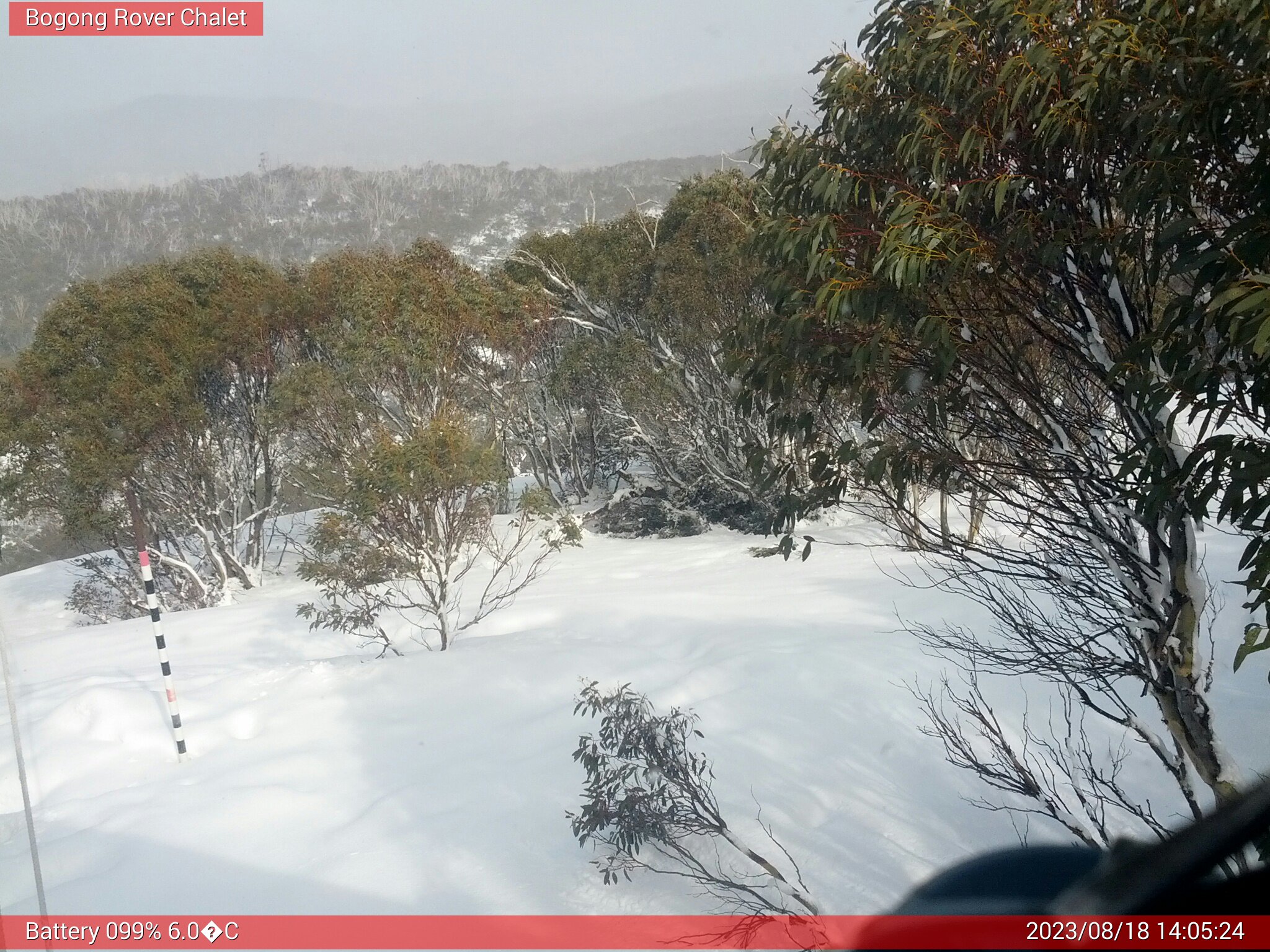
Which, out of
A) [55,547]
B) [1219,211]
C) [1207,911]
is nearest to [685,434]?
[55,547]

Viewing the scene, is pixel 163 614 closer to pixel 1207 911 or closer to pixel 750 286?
pixel 750 286

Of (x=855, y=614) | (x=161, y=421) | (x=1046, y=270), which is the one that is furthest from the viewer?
(x=161, y=421)

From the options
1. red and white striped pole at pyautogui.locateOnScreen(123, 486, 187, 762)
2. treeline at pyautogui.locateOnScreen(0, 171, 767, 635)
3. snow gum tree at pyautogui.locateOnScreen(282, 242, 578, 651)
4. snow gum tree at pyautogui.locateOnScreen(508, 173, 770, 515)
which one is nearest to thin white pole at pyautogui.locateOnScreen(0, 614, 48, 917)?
red and white striped pole at pyautogui.locateOnScreen(123, 486, 187, 762)

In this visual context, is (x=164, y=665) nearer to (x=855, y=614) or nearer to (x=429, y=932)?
(x=429, y=932)

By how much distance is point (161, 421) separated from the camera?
45.1ft

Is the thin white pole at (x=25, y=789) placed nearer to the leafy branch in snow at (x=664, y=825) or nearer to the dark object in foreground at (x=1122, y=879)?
the leafy branch in snow at (x=664, y=825)

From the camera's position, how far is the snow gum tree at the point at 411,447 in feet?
25.9

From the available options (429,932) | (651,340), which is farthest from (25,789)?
(651,340)

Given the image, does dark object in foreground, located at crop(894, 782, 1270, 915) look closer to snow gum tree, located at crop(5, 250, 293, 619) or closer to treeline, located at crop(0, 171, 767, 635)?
treeline, located at crop(0, 171, 767, 635)

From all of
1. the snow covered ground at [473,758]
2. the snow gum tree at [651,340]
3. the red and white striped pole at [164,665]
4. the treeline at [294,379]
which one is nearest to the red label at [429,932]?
the snow covered ground at [473,758]

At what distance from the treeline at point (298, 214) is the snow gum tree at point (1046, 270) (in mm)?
13131

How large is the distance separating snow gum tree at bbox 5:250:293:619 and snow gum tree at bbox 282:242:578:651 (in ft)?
4.18

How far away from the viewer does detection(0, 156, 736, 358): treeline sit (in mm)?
15711

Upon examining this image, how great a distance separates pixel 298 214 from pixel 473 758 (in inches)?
1344
